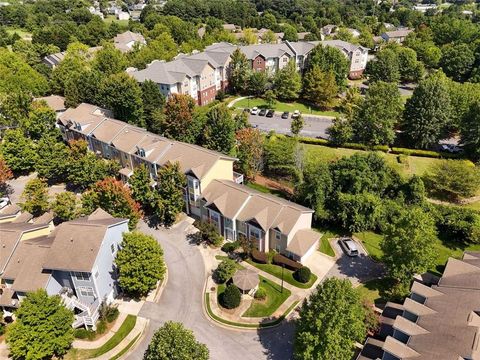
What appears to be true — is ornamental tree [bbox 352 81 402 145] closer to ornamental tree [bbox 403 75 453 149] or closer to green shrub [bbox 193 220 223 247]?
ornamental tree [bbox 403 75 453 149]

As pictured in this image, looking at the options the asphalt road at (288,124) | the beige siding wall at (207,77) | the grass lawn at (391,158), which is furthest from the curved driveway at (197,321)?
the beige siding wall at (207,77)

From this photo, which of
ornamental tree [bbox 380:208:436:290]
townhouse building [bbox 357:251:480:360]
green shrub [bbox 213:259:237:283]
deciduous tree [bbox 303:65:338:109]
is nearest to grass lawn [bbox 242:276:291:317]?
green shrub [bbox 213:259:237:283]

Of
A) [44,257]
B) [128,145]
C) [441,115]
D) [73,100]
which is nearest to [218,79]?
[73,100]

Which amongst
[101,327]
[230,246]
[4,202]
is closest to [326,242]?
[230,246]

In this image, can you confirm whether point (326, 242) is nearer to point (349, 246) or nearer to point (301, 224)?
point (349, 246)

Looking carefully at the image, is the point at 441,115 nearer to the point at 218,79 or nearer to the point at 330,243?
the point at 330,243

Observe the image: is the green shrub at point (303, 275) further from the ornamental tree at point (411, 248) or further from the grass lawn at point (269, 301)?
the ornamental tree at point (411, 248)
